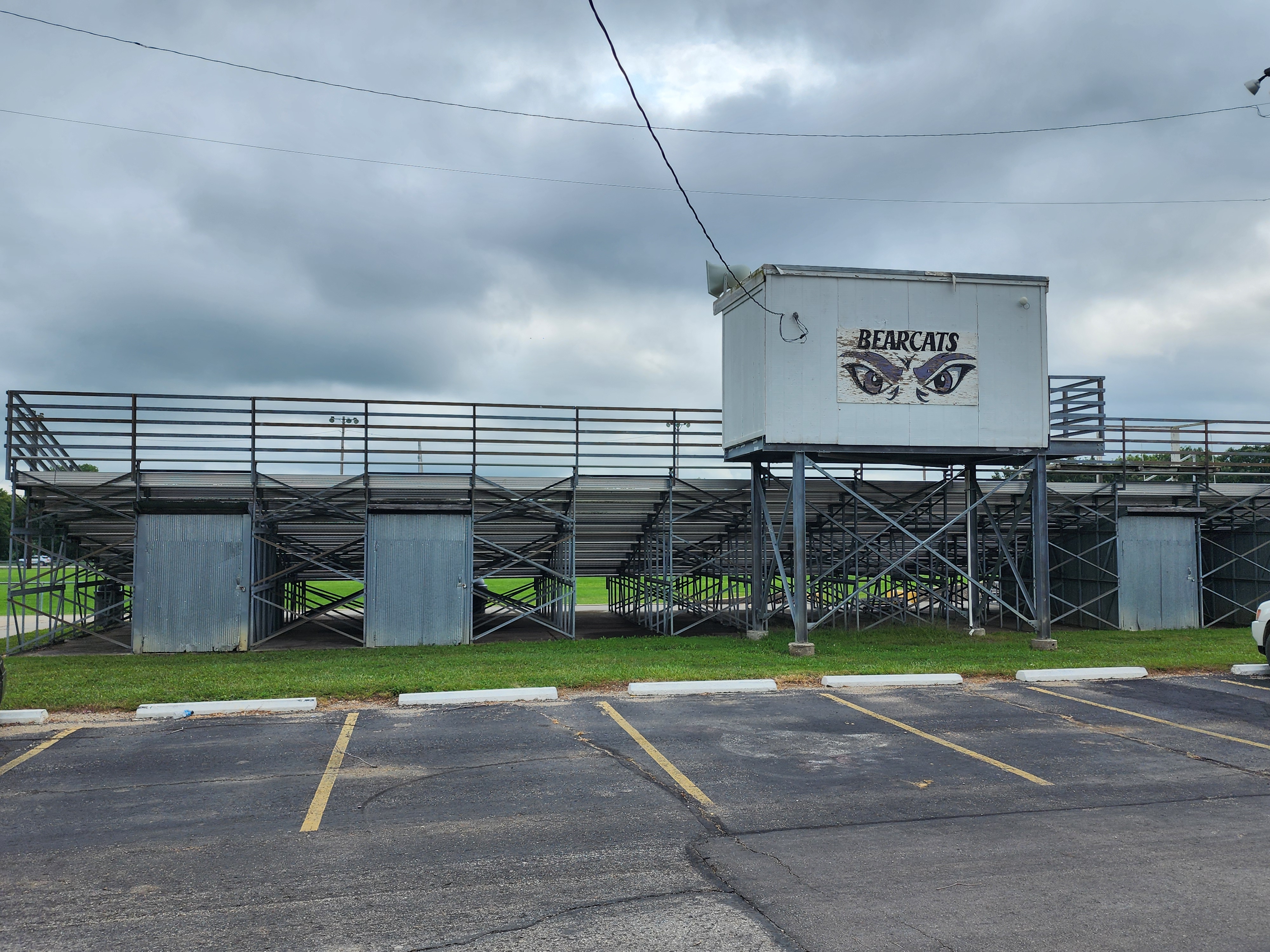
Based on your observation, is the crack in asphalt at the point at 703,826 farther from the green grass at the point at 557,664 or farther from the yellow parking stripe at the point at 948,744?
the green grass at the point at 557,664

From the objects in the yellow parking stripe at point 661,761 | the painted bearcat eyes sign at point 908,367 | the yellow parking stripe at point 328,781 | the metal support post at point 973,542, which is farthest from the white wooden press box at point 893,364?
the yellow parking stripe at point 328,781

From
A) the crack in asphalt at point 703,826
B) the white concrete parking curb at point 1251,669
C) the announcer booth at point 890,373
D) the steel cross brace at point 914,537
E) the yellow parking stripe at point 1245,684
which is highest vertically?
the announcer booth at point 890,373

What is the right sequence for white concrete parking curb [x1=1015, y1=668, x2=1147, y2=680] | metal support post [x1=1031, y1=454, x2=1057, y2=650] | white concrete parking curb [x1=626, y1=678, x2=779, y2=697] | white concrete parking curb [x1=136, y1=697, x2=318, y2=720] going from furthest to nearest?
metal support post [x1=1031, y1=454, x2=1057, y2=650]
white concrete parking curb [x1=1015, y1=668, x2=1147, y2=680]
white concrete parking curb [x1=626, y1=678, x2=779, y2=697]
white concrete parking curb [x1=136, y1=697, x2=318, y2=720]

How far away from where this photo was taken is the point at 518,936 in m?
4.81

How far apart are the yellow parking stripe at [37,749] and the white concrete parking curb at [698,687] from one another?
6.49 meters

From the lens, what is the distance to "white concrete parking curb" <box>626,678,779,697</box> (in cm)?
1227

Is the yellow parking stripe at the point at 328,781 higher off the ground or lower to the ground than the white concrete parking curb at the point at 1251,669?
higher

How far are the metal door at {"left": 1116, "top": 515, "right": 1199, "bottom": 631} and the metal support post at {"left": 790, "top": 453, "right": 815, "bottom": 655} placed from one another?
32.7 feet

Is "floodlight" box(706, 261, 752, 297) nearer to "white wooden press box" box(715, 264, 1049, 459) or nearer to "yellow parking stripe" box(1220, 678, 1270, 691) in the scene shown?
"white wooden press box" box(715, 264, 1049, 459)

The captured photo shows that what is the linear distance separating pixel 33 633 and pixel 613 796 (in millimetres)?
20035

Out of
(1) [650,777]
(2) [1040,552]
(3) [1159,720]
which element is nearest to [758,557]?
(2) [1040,552]

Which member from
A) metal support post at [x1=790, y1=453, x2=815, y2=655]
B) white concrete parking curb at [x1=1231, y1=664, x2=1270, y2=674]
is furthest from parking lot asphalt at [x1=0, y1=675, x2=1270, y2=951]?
metal support post at [x1=790, y1=453, x2=815, y2=655]

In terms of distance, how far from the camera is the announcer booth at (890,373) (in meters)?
16.5

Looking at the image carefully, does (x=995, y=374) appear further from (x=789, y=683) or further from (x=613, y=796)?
(x=613, y=796)
